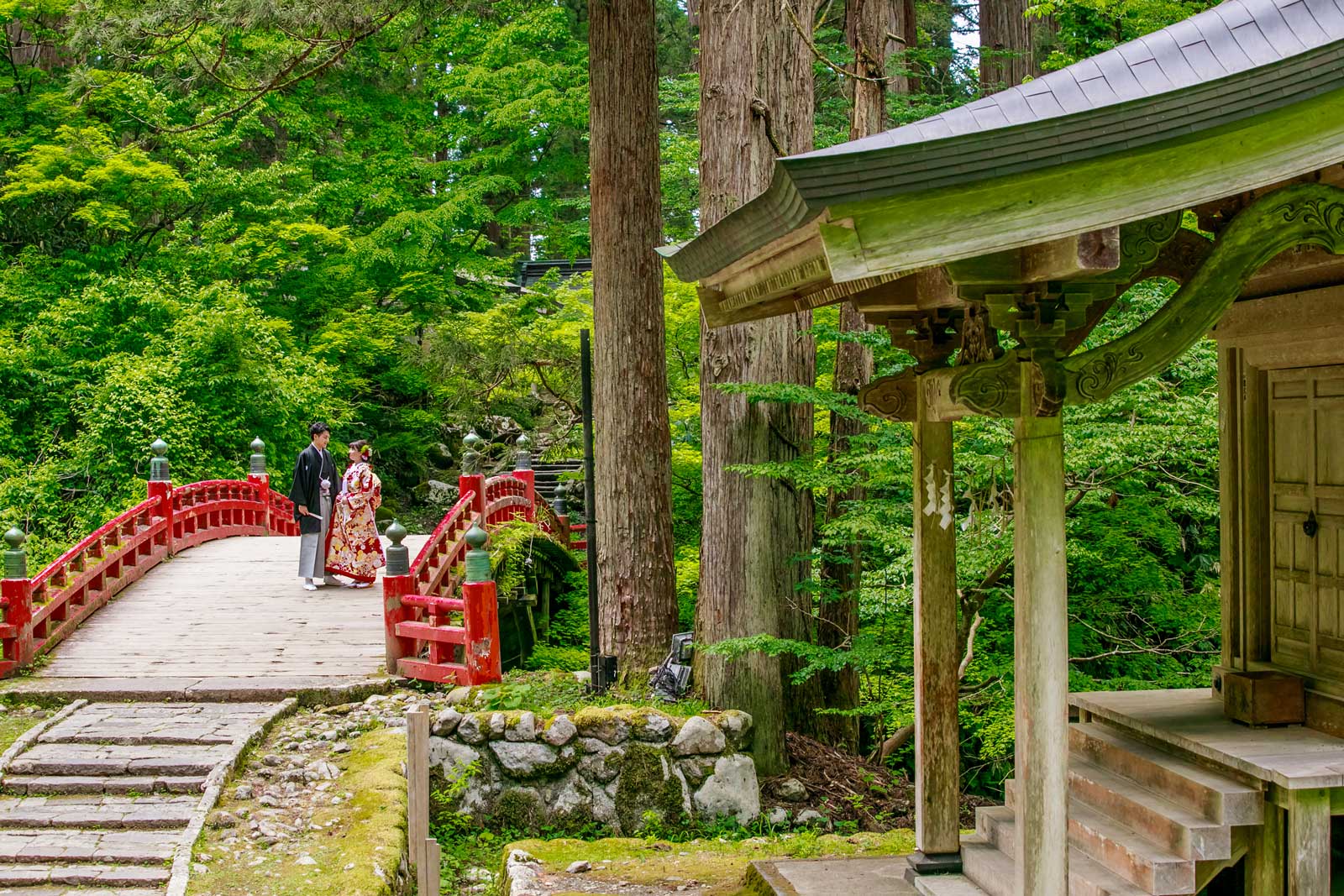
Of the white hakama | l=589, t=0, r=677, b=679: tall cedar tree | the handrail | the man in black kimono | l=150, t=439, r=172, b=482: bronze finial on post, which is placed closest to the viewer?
l=589, t=0, r=677, b=679: tall cedar tree

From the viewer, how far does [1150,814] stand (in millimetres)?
4812

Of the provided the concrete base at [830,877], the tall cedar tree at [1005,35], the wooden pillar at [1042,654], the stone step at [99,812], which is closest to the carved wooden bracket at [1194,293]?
the wooden pillar at [1042,654]

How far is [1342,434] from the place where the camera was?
5.00 meters

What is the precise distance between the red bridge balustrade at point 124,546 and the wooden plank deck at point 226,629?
0.21 meters

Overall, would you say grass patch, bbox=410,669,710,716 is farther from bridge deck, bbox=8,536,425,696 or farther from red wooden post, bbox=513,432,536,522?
red wooden post, bbox=513,432,536,522

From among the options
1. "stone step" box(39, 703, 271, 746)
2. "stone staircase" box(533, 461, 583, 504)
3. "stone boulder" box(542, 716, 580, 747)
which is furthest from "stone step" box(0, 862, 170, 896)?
"stone staircase" box(533, 461, 583, 504)

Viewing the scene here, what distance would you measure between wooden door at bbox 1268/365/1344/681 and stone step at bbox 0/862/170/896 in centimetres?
649

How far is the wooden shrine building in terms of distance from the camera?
3.57 metres

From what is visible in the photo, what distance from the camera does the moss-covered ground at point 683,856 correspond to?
22.6ft

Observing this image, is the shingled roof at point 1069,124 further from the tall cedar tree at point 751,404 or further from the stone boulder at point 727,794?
the stone boulder at point 727,794

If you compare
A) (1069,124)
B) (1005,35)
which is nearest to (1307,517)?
(1069,124)

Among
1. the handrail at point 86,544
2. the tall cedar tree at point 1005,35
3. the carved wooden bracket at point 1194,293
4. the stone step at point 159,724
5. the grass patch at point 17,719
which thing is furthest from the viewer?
the tall cedar tree at point 1005,35

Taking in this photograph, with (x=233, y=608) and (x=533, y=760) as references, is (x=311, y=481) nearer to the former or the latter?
(x=233, y=608)

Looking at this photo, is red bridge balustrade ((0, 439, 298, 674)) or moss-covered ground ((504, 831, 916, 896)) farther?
red bridge balustrade ((0, 439, 298, 674))
